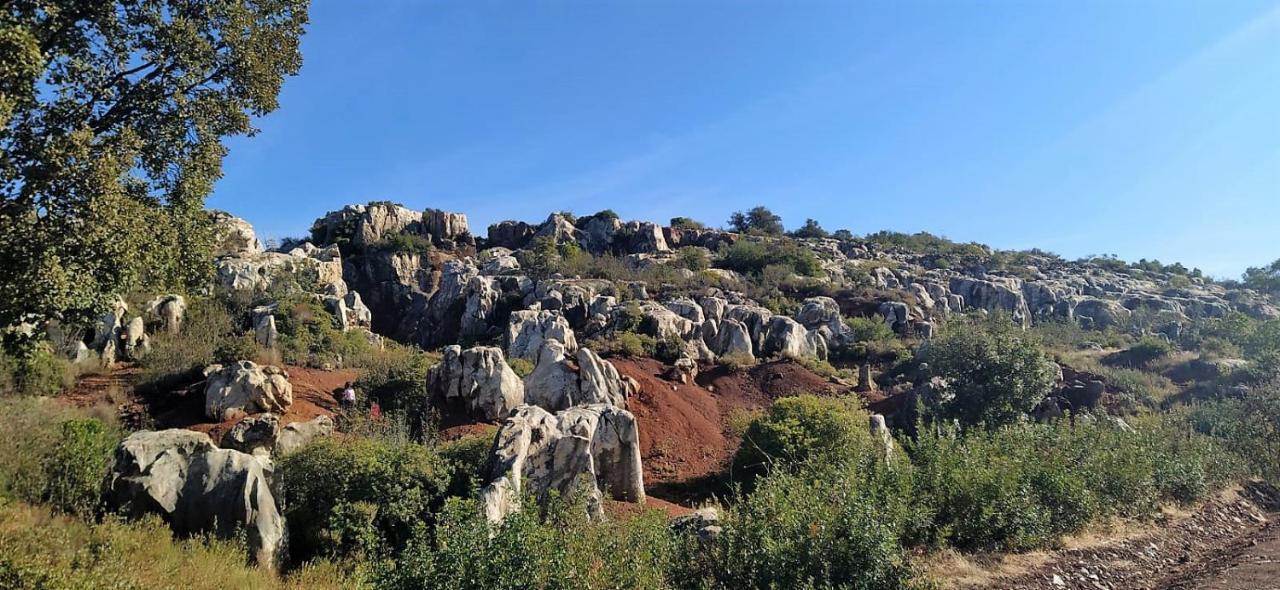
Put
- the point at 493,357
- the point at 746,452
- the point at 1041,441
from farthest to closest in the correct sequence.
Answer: the point at 493,357 → the point at 746,452 → the point at 1041,441

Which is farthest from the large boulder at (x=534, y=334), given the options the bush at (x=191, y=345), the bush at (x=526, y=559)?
the bush at (x=526, y=559)

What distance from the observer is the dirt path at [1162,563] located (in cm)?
743

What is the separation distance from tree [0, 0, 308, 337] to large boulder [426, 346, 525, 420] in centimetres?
738

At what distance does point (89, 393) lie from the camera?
14.6m

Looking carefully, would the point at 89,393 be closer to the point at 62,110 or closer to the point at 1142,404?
the point at 62,110

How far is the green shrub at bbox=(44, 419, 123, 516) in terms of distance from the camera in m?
8.32

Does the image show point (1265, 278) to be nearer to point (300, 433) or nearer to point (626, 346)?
point (626, 346)

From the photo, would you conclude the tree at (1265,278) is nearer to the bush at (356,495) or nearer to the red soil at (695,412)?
the red soil at (695,412)

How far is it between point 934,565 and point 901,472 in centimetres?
118

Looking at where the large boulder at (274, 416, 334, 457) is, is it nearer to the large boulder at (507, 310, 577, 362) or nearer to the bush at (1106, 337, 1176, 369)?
the large boulder at (507, 310, 577, 362)

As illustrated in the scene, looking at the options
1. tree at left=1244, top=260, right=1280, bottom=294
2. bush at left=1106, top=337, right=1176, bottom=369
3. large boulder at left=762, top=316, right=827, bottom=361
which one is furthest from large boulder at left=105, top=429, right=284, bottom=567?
tree at left=1244, top=260, right=1280, bottom=294

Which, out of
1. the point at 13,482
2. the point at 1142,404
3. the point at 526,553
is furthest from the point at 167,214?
the point at 1142,404

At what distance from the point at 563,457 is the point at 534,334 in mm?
14579

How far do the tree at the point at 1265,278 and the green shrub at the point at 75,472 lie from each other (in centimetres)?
7721
